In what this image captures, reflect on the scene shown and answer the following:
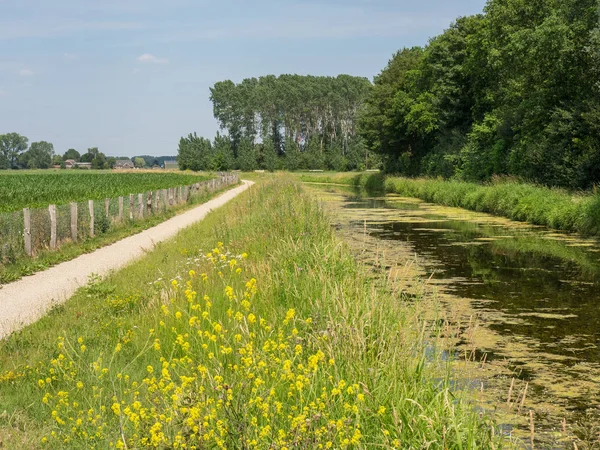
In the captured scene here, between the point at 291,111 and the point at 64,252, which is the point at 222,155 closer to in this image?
the point at 291,111

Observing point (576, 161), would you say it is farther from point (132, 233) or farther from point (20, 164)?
point (20, 164)

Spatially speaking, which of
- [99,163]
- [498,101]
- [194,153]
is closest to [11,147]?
[99,163]

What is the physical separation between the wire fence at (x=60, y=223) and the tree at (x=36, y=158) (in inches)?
5803

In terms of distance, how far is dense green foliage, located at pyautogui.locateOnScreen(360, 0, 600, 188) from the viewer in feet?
95.2

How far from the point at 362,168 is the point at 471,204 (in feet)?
236

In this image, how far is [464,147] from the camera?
46.7m

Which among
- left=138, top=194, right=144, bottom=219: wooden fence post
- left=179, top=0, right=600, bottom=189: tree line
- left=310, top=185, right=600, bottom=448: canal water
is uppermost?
left=179, top=0, right=600, bottom=189: tree line

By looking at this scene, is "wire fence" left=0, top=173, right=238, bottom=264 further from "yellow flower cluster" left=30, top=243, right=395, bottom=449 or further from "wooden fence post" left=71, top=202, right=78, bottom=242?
"yellow flower cluster" left=30, top=243, right=395, bottom=449

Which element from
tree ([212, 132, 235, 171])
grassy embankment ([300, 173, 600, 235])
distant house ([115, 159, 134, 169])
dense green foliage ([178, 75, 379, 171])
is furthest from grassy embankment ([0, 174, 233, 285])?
distant house ([115, 159, 134, 169])

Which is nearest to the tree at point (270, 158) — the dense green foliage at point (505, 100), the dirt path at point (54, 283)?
the dense green foliage at point (505, 100)

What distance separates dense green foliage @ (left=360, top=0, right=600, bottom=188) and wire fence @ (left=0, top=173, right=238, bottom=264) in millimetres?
17539

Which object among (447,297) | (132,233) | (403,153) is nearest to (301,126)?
(403,153)

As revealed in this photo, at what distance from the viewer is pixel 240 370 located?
511cm

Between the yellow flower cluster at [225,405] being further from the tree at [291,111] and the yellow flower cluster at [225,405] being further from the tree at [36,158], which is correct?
the tree at [36,158]
